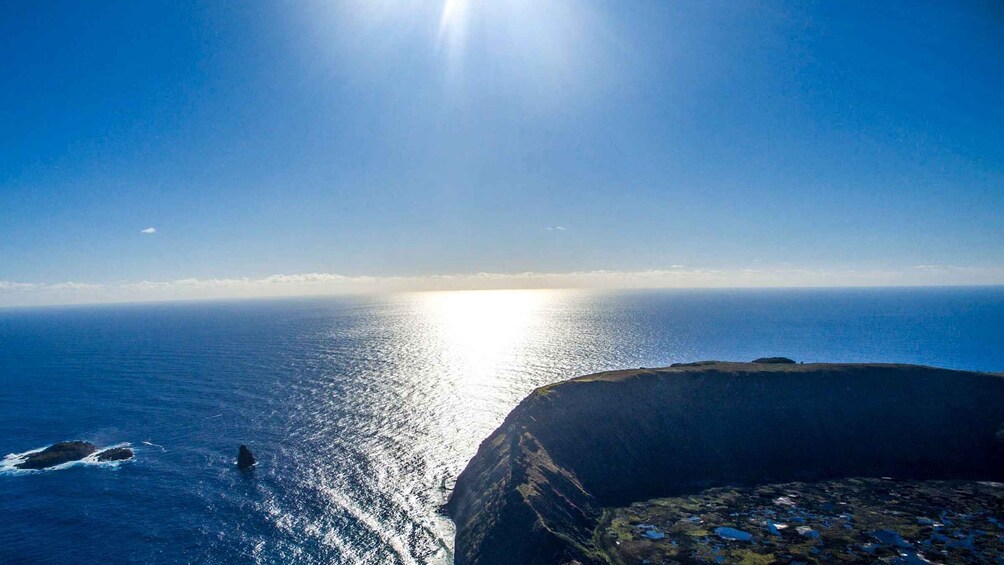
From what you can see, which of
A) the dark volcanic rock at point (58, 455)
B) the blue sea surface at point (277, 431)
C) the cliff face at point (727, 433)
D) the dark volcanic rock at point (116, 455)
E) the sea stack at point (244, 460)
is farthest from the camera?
the dark volcanic rock at point (116, 455)

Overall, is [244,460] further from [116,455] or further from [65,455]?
[65,455]

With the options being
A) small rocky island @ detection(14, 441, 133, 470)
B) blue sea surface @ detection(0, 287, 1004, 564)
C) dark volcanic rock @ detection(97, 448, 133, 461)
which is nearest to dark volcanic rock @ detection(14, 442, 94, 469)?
small rocky island @ detection(14, 441, 133, 470)

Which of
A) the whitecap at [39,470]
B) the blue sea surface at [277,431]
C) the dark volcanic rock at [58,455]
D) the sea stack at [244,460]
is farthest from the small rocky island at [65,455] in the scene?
the sea stack at [244,460]

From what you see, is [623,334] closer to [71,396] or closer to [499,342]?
[499,342]

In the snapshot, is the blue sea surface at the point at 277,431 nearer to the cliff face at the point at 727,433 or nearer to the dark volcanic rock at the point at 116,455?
the dark volcanic rock at the point at 116,455

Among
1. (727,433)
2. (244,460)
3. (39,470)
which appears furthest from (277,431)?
(727,433)

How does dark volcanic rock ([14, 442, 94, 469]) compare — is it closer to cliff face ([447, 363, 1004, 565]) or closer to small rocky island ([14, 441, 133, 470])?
small rocky island ([14, 441, 133, 470])
